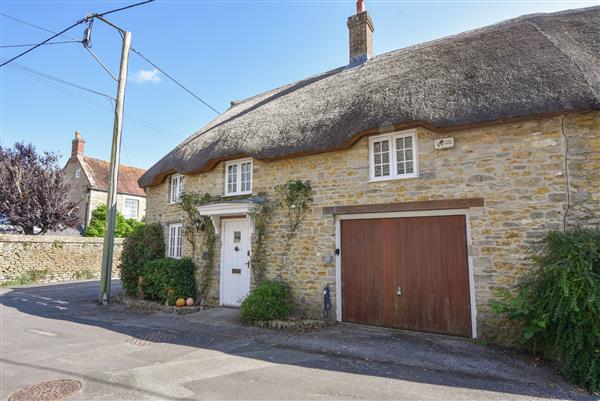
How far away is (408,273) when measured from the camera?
7.27 meters

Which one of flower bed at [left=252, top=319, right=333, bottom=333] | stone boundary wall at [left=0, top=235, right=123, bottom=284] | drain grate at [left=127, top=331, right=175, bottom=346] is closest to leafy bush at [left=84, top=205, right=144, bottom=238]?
stone boundary wall at [left=0, top=235, right=123, bottom=284]

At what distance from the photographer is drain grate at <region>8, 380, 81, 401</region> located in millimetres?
4324

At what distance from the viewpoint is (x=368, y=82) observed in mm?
8992

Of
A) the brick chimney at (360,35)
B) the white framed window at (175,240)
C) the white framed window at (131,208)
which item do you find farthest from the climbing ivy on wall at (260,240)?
the white framed window at (131,208)

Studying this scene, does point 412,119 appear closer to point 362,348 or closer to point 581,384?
point 362,348

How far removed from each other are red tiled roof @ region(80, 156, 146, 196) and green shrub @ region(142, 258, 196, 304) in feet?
50.5

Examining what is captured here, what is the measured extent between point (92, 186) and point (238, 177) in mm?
17170

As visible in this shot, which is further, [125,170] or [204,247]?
[125,170]

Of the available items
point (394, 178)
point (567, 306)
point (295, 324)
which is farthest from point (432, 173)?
point (295, 324)

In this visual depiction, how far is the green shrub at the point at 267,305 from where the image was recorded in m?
7.87

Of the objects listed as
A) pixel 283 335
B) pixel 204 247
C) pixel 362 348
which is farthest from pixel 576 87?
pixel 204 247

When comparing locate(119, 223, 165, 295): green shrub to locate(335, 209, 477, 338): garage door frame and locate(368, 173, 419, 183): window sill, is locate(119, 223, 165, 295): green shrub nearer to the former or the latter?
locate(335, 209, 477, 338): garage door frame

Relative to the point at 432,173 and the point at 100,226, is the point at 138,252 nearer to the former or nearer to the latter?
the point at 432,173

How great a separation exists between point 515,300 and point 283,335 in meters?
4.09
